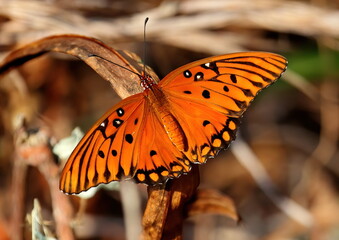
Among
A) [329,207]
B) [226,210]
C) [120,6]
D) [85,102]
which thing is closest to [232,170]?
[329,207]

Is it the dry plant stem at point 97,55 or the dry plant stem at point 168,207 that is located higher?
the dry plant stem at point 97,55

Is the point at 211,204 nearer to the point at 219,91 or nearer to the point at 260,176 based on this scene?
the point at 219,91

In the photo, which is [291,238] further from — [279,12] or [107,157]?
[107,157]

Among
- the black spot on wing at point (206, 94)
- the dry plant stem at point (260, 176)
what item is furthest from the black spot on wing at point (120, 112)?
the dry plant stem at point (260, 176)

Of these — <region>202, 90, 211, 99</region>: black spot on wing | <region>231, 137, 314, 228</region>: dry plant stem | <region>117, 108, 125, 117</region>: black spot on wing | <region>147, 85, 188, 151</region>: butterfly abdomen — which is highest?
<region>117, 108, 125, 117</region>: black spot on wing

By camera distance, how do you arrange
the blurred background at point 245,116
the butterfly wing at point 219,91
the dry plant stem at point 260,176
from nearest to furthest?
the butterfly wing at point 219,91 → the blurred background at point 245,116 → the dry plant stem at point 260,176

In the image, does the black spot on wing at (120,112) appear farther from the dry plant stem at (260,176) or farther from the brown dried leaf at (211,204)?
the dry plant stem at (260,176)

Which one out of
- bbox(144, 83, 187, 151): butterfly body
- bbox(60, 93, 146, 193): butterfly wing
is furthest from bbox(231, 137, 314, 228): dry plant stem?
bbox(60, 93, 146, 193): butterfly wing

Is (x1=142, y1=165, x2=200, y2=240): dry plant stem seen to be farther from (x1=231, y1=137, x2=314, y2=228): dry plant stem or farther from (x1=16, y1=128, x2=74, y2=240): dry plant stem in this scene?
(x1=231, y1=137, x2=314, y2=228): dry plant stem
